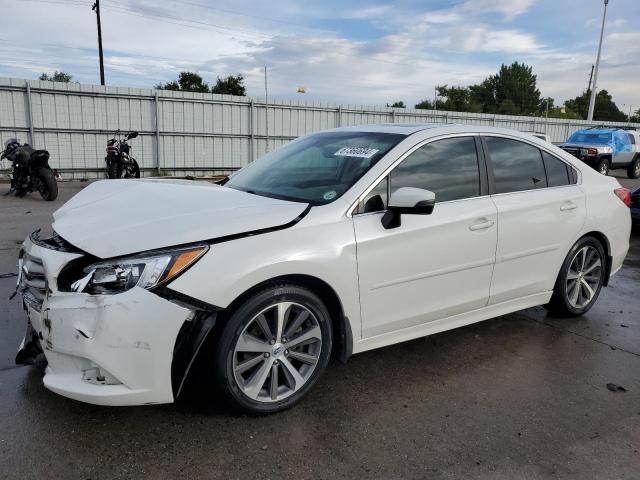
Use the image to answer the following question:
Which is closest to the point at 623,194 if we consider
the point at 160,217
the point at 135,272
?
the point at 160,217

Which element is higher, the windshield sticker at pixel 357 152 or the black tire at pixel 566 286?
the windshield sticker at pixel 357 152

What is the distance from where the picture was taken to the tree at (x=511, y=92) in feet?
315

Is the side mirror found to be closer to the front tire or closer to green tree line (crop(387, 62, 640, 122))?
the front tire

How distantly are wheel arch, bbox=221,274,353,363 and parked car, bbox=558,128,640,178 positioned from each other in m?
17.5

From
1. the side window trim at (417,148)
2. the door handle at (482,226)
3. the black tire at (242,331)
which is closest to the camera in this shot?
the black tire at (242,331)

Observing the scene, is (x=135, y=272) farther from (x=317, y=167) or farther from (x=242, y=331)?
(x=317, y=167)

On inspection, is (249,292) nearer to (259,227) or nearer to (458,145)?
(259,227)

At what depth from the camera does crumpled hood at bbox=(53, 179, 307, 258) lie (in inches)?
107

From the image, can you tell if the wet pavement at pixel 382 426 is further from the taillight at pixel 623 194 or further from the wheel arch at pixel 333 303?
the taillight at pixel 623 194

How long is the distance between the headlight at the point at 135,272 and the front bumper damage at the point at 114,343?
0.16 ft

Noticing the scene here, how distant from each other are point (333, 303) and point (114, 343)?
121 cm

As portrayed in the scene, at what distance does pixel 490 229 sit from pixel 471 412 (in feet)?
4.19

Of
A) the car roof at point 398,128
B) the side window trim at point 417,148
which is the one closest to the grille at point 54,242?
the side window trim at point 417,148

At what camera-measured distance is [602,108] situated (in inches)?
3903
